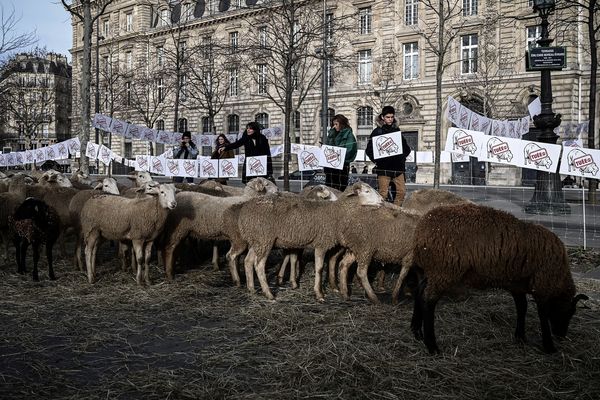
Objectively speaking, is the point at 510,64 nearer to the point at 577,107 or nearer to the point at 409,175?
the point at 577,107

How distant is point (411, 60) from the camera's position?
40.0 m

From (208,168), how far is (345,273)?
6589mm

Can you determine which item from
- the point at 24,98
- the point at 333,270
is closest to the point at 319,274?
the point at 333,270

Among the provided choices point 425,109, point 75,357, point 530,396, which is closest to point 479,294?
point 530,396

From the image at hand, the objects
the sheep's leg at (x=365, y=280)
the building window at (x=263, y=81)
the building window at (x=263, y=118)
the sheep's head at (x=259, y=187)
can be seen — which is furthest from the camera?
the building window at (x=263, y=118)

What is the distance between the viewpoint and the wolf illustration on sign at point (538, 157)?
9250 millimetres

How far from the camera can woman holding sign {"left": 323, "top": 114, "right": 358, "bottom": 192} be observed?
1004 centimetres

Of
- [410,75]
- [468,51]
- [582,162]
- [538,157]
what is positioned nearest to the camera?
[582,162]

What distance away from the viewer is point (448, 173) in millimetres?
36844

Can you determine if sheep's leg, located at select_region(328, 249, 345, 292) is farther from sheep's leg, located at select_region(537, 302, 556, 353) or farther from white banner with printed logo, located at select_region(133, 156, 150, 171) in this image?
white banner with printed logo, located at select_region(133, 156, 150, 171)

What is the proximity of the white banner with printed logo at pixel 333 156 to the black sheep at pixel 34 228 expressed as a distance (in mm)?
4772

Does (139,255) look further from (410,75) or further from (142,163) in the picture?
(410,75)

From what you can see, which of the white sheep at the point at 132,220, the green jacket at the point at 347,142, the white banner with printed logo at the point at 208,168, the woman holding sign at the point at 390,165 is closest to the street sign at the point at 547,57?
the woman holding sign at the point at 390,165

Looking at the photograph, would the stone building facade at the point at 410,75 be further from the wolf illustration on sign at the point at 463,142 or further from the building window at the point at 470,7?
the wolf illustration on sign at the point at 463,142
